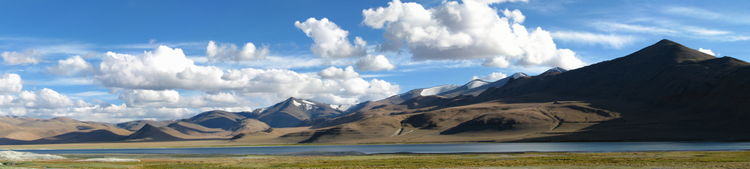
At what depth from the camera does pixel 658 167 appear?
7406 cm

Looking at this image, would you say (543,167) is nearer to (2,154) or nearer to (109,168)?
(109,168)

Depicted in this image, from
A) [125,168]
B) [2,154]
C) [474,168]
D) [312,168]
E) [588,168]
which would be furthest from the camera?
[2,154]

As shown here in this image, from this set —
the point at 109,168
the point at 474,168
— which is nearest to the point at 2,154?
the point at 109,168

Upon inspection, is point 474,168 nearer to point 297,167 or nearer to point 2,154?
point 297,167

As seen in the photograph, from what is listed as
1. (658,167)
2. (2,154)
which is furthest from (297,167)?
(2,154)

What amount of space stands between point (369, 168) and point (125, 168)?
37.2 metres

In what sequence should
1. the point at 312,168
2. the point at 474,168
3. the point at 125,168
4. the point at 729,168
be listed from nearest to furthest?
the point at 729,168
the point at 474,168
the point at 312,168
the point at 125,168

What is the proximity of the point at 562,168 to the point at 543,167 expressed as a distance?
3.54 meters

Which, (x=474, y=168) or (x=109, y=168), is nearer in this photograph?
(x=474, y=168)

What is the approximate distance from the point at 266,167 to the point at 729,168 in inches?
2458

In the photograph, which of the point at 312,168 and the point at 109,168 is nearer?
the point at 312,168

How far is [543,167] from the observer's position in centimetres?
8150

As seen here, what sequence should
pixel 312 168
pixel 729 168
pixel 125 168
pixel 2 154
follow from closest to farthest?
pixel 729 168
pixel 312 168
pixel 125 168
pixel 2 154

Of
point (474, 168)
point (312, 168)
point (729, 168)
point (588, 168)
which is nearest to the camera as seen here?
point (729, 168)
